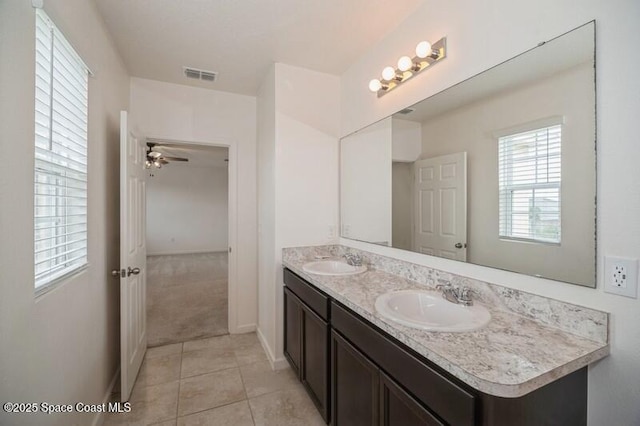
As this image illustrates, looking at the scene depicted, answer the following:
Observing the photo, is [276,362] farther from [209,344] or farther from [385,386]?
[385,386]

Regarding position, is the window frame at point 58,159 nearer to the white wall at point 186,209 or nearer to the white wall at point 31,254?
the white wall at point 31,254

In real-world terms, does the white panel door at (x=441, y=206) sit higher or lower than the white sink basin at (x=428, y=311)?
higher

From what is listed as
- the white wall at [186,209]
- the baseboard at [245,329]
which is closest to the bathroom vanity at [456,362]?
the baseboard at [245,329]

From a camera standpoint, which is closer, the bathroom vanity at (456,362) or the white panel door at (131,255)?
the bathroom vanity at (456,362)

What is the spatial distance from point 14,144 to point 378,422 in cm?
172

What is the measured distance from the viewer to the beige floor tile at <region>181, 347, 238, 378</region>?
7.70 ft

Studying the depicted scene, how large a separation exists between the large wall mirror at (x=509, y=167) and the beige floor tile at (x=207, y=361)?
6.04ft

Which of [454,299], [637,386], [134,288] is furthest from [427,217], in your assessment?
[134,288]

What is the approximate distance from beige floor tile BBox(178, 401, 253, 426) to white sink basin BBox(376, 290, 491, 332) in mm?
1255

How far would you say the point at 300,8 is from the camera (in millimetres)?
1755

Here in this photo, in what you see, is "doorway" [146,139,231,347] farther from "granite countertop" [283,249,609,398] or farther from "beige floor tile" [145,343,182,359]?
"granite countertop" [283,249,609,398]

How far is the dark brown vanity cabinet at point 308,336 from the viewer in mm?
1663

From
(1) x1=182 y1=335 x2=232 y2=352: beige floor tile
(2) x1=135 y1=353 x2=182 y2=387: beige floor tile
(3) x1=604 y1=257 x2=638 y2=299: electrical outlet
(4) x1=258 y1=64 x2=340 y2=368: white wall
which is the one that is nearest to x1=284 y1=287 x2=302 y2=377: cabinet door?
(4) x1=258 y1=64 x2=340 y2=368: white wall

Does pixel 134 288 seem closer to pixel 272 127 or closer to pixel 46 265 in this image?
pixel 46 265
